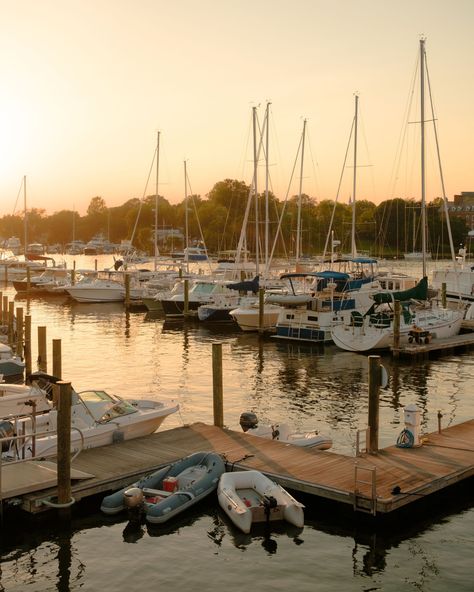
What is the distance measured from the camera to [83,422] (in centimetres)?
1950

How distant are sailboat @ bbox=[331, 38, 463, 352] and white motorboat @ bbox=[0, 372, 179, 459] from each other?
1906 cm

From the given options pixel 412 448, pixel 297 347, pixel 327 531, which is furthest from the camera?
pixel 297 347

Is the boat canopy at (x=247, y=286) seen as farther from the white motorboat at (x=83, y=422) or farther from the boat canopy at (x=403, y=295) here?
the white motorboat at (x=83, y=422)

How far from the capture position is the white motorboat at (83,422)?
1819cm

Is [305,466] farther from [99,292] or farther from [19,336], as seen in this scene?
[99,292]

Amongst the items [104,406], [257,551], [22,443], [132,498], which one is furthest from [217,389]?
[257,551]

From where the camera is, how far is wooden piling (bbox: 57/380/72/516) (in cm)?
1614

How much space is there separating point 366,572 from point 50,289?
6403cm

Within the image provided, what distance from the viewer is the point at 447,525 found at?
17.0m

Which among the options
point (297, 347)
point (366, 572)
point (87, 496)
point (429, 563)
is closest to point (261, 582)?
point (366, 572)

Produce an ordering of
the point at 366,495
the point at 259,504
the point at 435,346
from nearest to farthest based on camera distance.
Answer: the point at 366,495 → the point at 259,504 → the point at 435,346

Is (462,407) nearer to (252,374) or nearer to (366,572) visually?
(252,374)

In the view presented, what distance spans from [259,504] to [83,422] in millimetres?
5119

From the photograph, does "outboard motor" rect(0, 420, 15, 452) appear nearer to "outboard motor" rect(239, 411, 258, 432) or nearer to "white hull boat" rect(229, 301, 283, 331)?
"outboard motor" rect(239, 411, 258, 432)
